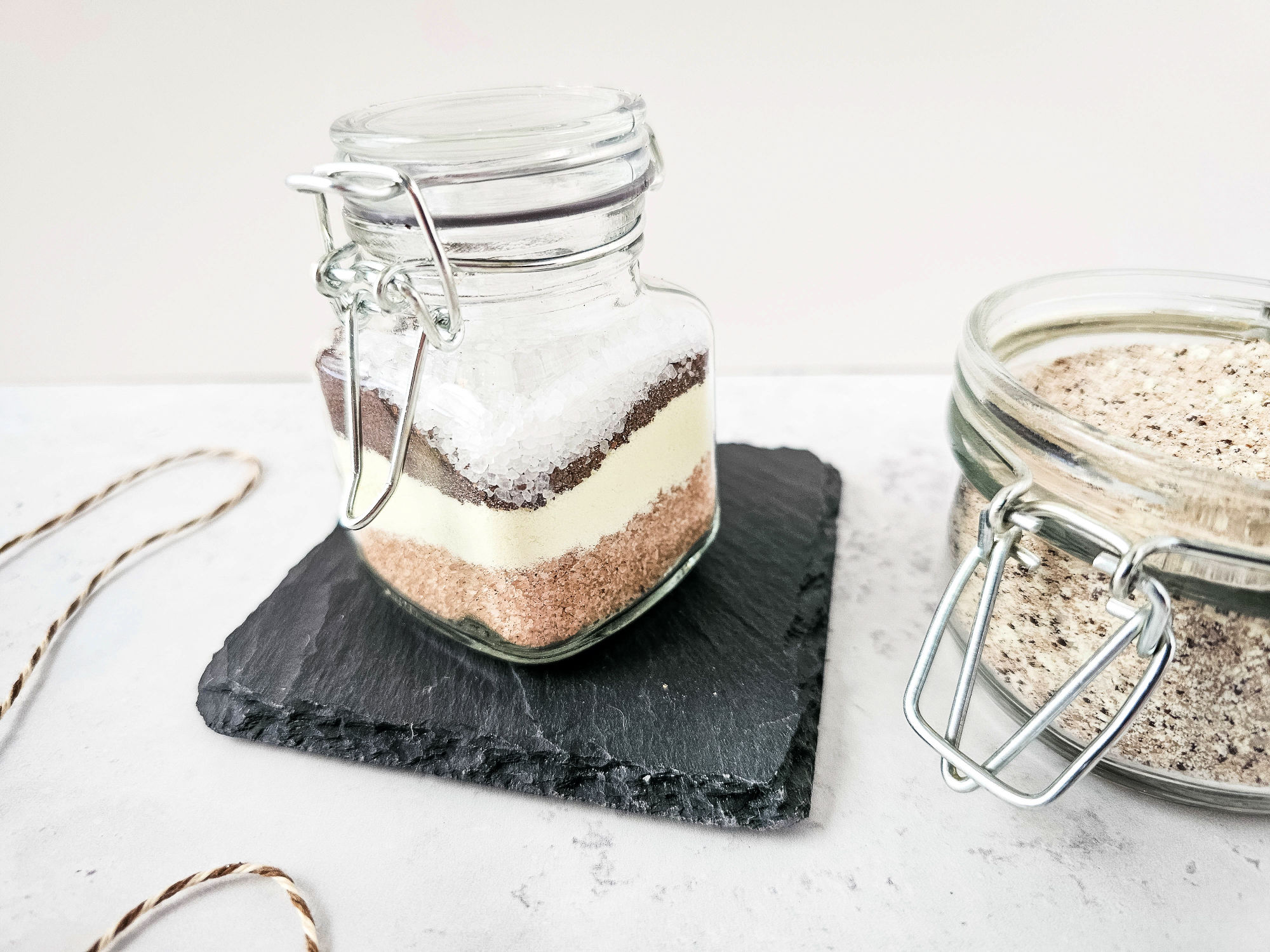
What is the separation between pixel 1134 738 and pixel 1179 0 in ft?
2.45

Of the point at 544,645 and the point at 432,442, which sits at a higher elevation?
the point at 432,442

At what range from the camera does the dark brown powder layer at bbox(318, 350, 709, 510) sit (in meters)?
0.47

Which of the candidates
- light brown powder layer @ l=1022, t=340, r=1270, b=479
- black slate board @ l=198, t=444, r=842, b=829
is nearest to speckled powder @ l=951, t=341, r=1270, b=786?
light brown powder layer @ l=1022, t=340, r=1270, b=479

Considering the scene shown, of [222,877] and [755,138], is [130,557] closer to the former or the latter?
[222,877]

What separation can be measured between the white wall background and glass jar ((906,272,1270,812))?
47cm

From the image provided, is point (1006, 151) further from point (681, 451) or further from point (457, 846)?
point (457, 846)

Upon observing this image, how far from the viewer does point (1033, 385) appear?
0.52 m

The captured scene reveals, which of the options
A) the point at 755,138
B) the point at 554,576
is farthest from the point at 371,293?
the point at 755,138

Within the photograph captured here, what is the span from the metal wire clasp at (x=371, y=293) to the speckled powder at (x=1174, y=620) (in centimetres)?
32

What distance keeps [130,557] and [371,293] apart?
0.41 meters

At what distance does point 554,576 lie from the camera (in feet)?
1.64

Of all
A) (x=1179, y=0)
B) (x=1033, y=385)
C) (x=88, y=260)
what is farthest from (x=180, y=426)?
(x=1179, y=0)

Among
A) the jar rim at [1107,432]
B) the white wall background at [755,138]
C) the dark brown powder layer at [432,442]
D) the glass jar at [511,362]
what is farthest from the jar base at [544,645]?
the white wall background at [755,138]

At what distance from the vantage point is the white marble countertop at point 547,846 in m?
0.42
